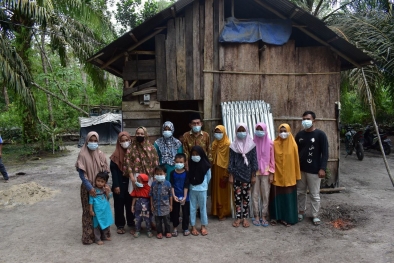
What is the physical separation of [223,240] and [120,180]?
177 centimetres

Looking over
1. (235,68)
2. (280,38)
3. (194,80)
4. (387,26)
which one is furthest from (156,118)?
(387,26)

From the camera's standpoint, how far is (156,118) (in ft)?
21.1

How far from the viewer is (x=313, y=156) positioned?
16.1 feet

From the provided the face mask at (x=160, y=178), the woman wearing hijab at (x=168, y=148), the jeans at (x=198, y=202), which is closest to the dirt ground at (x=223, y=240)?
the jeans at (x=198, y=202)

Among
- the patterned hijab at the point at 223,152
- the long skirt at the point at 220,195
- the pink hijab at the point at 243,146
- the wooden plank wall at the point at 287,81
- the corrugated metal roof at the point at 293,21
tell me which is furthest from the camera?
the wooden plank wall at the point at 287,81

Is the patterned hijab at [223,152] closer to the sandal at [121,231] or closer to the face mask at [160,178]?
the face mask at [160,178]

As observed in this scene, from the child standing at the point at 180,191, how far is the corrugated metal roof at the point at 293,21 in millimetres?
2893

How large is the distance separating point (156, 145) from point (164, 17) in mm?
2695

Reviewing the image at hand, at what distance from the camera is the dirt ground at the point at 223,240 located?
13.0 feet

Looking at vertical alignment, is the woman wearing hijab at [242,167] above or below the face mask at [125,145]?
below

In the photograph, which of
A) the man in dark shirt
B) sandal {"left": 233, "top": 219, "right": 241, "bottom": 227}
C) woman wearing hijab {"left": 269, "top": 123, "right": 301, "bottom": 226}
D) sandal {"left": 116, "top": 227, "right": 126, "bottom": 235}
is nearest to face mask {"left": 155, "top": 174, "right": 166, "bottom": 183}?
sandal {"left": 116, "top": 227, "right": 126, "bottom": 235}

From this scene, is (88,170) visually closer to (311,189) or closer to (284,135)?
(284,135)

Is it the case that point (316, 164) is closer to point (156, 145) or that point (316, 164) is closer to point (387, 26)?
point (156, 145)

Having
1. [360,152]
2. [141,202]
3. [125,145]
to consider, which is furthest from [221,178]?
[360,152]
